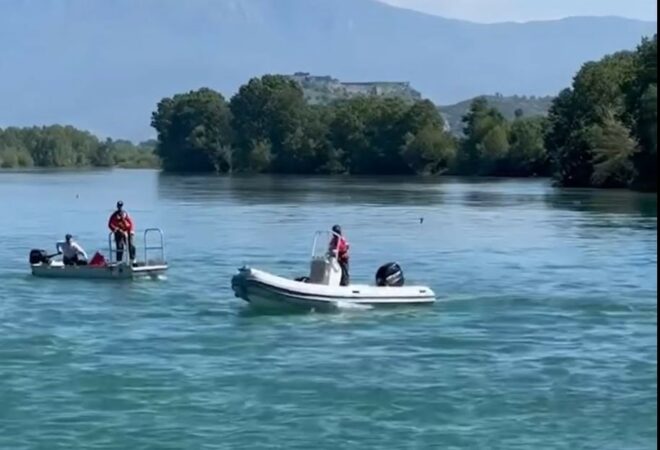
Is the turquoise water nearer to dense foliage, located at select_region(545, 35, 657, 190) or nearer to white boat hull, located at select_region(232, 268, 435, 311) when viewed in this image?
white boat hull, located at select_region(232, 268, 435, 311)

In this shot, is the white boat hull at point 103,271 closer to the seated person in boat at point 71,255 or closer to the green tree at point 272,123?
the seated person in boat at point 71,255

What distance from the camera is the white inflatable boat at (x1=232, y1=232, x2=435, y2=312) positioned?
1092 inches

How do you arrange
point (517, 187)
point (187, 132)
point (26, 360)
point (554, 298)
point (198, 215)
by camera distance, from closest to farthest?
point (26, 360), point (554, 298), point (198, 215), point (517, 187), point (187, 132)

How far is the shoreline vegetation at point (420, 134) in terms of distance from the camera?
94.0 m

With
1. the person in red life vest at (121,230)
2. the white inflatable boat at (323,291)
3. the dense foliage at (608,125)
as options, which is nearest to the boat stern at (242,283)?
the white inflatable boat at (323,291)

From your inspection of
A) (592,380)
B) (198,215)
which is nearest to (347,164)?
(198,215)

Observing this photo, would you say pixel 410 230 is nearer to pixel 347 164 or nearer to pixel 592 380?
pixel 592 380

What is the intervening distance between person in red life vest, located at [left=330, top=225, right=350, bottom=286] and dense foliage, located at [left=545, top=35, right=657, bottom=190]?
2089 inches

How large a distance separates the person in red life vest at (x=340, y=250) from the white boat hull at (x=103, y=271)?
7.69 metres

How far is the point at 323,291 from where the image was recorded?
2777cm

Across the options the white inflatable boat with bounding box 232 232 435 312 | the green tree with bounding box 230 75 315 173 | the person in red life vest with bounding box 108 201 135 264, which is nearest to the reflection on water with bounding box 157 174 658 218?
the person in red life vest with bounding box 108 201 135 264

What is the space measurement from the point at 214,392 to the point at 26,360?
13.3 ft

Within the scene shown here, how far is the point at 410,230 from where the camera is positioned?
54656 mm

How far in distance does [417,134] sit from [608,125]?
178 feet
